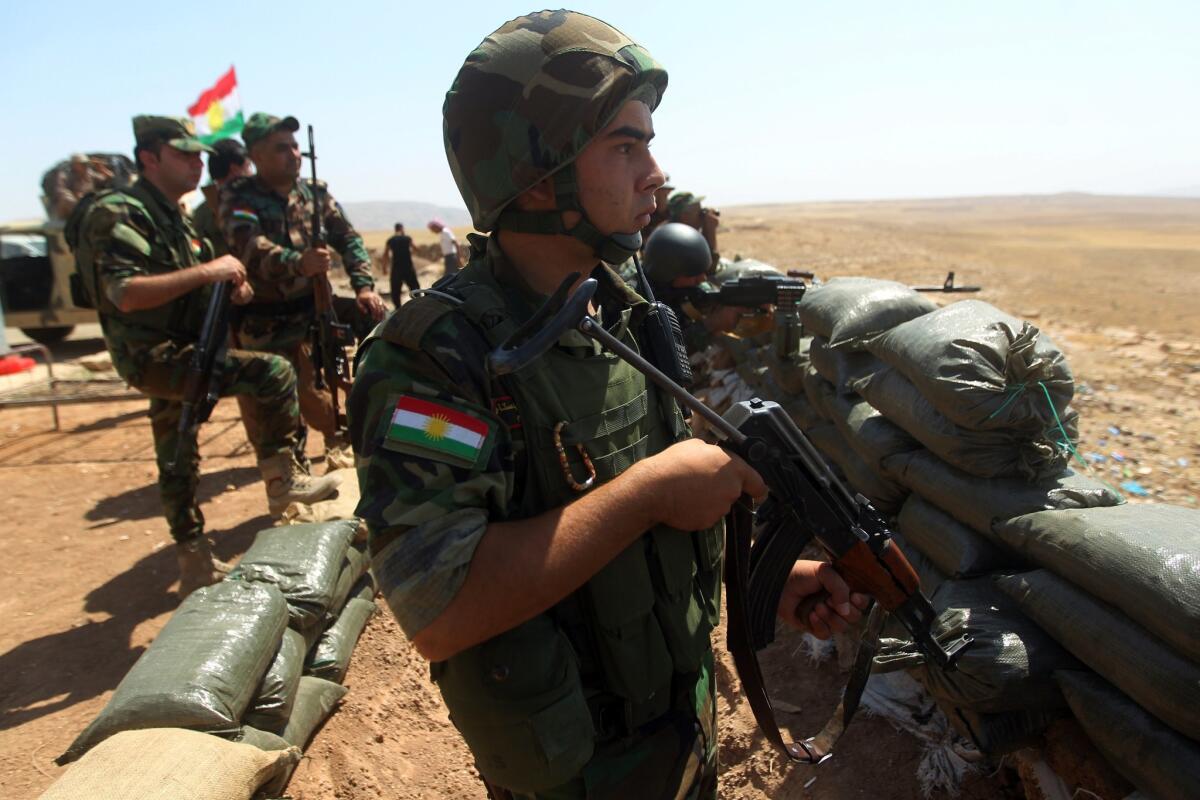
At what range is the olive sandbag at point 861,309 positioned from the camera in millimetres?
3502

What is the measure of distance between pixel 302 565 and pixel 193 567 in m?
1.13

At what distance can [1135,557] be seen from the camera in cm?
194

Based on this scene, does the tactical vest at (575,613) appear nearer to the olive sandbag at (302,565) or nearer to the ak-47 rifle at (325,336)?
the olive sandbag at (302,565)

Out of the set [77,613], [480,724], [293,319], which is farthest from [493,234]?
[293,319]

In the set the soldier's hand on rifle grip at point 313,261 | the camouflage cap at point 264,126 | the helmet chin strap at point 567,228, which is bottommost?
the soldier's hand on rifle grip at point 313,261

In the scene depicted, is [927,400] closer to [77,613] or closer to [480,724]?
[480,724]

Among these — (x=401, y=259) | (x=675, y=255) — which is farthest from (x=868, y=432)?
(x=401, y=259)

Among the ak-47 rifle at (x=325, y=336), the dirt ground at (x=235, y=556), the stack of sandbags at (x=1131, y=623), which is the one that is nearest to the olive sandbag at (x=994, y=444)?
the stack of sandbags at (x=1131, y=623)

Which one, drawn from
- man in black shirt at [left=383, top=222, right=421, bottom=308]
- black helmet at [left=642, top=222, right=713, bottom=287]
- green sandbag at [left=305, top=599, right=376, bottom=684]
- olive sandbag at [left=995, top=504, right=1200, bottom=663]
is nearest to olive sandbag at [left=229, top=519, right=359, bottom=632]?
green sandbag at [left=305, top=599, right=376, bottom=684]

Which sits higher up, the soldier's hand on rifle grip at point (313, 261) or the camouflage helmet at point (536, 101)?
the camouflage helmet at point (536, 101)

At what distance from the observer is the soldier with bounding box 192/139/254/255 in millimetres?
5734

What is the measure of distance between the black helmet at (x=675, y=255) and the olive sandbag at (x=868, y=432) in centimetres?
167

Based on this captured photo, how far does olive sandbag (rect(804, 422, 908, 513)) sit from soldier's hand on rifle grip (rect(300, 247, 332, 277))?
9.66 feet

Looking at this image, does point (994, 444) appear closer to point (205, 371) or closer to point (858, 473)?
point (858, 473)
